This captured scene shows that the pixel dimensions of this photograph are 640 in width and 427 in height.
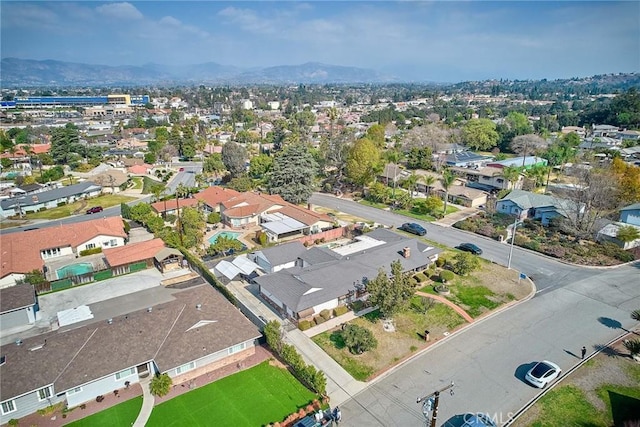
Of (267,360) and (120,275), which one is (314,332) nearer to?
(267,360)

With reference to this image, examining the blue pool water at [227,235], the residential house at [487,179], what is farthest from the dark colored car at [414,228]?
the residential house at [487,179]

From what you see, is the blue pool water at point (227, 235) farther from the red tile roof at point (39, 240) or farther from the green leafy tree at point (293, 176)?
the green leafy tree at point (293, 176)

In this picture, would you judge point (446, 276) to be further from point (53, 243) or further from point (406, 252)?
point (53, 243)

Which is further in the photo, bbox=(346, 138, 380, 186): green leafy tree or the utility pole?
bbox=(346, 138, 380, 186): green leafy tree

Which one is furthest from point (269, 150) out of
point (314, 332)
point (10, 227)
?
point (314, 332)

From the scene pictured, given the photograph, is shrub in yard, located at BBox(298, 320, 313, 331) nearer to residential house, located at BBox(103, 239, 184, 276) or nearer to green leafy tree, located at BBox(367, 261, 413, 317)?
green leafy tree, located at BBox(367, 261, 413, 317)

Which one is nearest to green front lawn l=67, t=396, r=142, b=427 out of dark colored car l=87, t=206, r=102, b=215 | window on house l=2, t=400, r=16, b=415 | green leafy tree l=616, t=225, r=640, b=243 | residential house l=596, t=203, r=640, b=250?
window on house l=2, t=400, r=16, b=415

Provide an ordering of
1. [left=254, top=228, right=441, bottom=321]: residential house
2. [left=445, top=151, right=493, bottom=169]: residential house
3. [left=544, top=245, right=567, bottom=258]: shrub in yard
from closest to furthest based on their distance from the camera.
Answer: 1. [left=254, top=228, right=441, bottom=321]: residential house
2. [left=544, top=245, right=567, bottom=258]: shrub in yard
3. [left=445, top=151, right=493, bottom=169]: residential house
